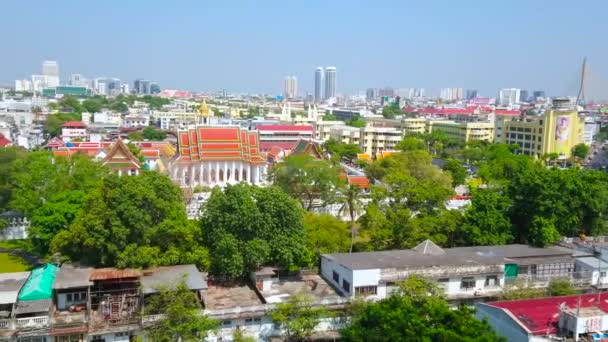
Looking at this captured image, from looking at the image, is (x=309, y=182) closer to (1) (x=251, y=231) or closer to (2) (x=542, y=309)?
(1) (x=251, y=231)

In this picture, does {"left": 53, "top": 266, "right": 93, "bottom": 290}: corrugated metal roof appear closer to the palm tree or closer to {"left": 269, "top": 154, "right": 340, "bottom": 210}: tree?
the palm tree

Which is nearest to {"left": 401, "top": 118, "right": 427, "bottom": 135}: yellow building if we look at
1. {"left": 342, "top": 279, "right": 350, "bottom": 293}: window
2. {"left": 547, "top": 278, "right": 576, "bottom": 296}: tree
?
{"left": 547, "top": 278, "right": 576, "bottom": 296}: tree

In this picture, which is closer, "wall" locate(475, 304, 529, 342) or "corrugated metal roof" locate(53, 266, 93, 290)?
"wall" locate(475, 304, 529, 342)

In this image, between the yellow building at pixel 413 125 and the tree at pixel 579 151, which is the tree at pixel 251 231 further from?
the yellow building at pixel 413 125

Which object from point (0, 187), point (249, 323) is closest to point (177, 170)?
point (0, 187)

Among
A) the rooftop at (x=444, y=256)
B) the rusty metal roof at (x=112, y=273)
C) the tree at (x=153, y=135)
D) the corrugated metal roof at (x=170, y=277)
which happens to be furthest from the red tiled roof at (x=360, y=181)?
the tree at (x=153, y=135)

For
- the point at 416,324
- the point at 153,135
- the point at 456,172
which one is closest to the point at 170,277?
the point at 416,324

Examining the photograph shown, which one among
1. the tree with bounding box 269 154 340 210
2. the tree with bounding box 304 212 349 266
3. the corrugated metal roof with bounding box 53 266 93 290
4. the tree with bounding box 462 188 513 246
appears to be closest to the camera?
the corrugated metal roof with bounding box 53 266 93 290

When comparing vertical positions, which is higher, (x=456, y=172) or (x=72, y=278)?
(x=456, y=172)
